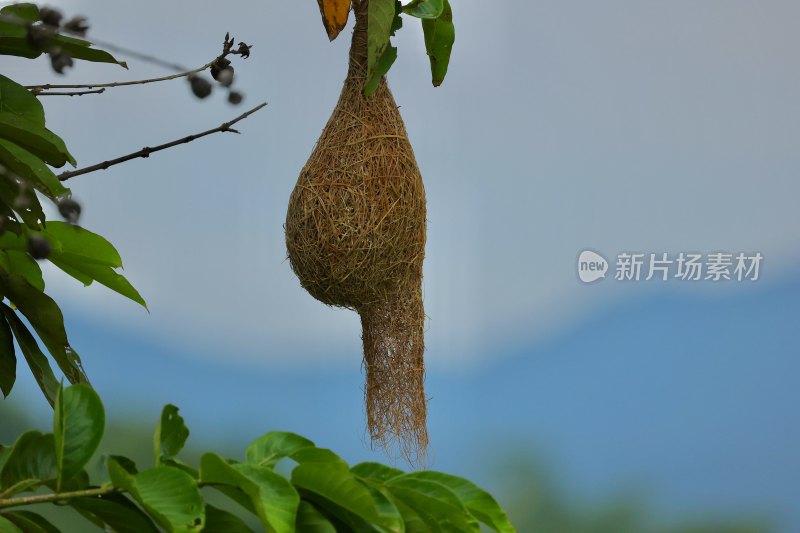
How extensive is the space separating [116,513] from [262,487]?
11 centimetres

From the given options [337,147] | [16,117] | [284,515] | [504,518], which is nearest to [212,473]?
[284,515]

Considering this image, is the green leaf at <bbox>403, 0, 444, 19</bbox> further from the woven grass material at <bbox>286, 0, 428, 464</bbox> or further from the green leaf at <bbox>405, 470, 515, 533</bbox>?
the green leaf at <bbox>405, 470, 515, 533</bbox>

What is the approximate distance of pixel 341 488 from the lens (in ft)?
1.70

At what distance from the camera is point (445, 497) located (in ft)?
1.80

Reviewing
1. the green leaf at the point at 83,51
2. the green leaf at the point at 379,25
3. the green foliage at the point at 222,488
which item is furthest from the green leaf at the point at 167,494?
the green leaf at the point at 379,25

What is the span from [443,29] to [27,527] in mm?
1032

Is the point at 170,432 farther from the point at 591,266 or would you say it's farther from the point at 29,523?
the point at 591,266

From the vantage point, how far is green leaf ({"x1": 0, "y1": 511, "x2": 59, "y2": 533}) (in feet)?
1.87

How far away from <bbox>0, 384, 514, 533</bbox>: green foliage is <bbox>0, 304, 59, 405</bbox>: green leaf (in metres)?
0.34

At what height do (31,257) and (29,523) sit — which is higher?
(31,257)

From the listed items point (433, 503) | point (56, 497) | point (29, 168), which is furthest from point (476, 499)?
point (29, 168)

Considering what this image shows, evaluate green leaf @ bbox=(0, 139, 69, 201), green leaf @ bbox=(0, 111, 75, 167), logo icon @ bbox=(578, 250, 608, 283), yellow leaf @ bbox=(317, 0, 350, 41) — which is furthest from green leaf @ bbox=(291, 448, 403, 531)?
logo icon @ bbox=(578, 250, 608, 283)

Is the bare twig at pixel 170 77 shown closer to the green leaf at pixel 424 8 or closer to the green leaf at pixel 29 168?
the green leaf at pixel 29 168

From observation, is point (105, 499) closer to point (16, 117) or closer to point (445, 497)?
point (445, 497)
